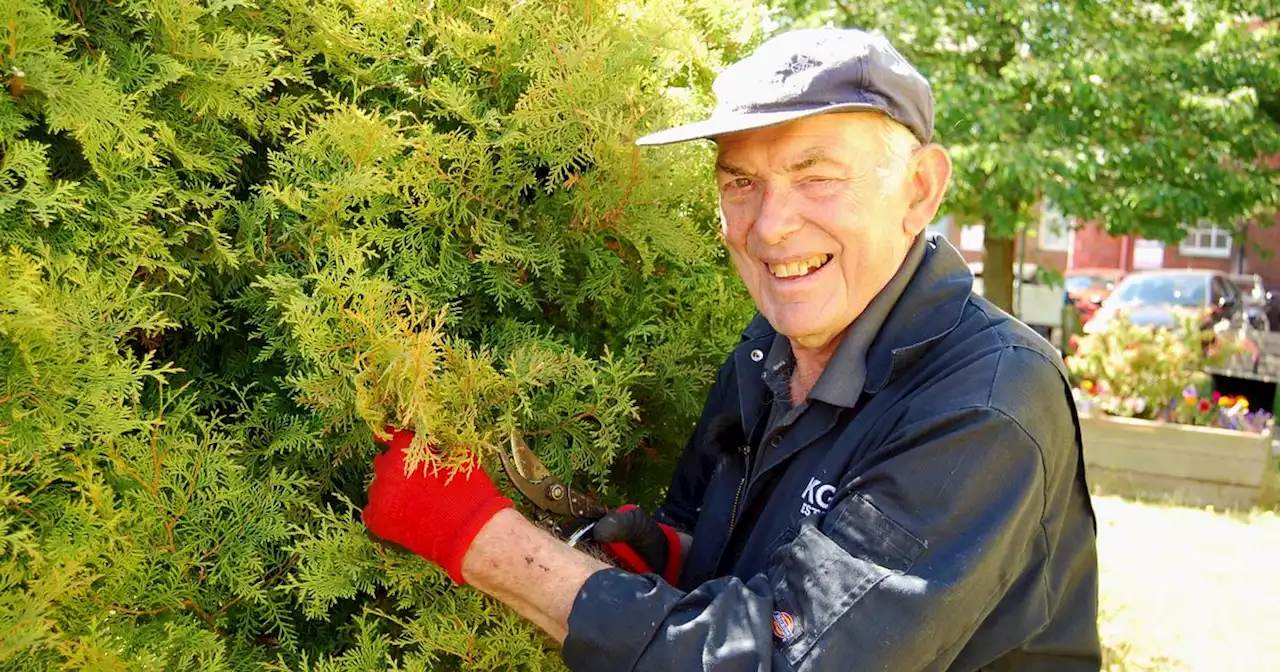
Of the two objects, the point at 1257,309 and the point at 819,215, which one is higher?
the point at 819,215

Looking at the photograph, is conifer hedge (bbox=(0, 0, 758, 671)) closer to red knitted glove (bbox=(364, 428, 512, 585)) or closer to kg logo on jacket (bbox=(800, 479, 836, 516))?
red knitted glove (bbox=(364, 428, 512, 585))

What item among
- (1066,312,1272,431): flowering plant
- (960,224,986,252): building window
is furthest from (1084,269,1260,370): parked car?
(960,224,986,252): building window

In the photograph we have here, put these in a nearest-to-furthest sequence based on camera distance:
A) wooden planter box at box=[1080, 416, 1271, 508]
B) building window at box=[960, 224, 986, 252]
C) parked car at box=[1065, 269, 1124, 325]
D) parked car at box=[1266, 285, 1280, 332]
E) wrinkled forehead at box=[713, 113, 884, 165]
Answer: wrinkled forehead at box=[713, 113, 884, 165]
wooden planter box at box=[1080, 416, 1271, 508]
parked car at box=[1266, 285, 1280, 332]
parked car at box=[1065, 269, 1124, 325]
building window at box=[960, 224, 986, 252]

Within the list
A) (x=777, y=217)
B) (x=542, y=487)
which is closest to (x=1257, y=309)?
(x=777, y=217)

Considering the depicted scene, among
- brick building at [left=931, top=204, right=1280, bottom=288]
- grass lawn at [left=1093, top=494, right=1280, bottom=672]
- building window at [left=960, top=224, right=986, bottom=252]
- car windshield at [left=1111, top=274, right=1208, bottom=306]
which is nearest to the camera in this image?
grass lawn at [left=1093, top=494, right=1280, bottom=672]

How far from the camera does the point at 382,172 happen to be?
6.65 feet

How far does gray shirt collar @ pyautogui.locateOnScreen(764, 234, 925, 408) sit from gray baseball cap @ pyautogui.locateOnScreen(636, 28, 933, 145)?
0.96 ft

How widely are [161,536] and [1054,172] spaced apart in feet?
34.8

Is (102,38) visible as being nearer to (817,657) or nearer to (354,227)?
(354,227)

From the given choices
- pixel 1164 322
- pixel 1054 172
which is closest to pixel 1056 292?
pixel 1164 322

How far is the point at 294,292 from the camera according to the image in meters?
1.96

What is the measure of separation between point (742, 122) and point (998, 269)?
13096 mm

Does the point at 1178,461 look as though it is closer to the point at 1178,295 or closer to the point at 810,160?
the point at 810,160

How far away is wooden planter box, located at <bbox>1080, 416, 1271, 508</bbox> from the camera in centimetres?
816
